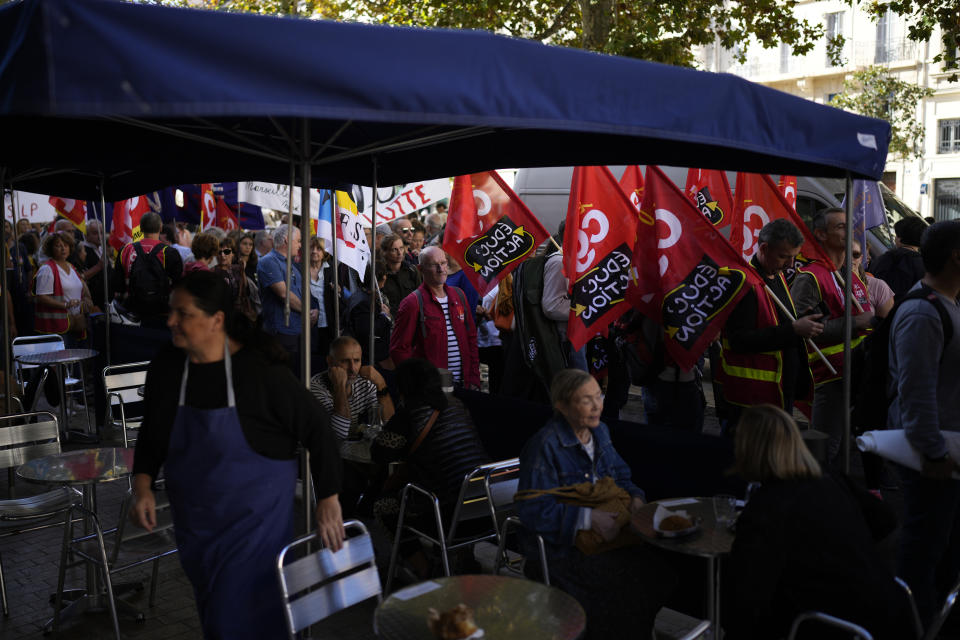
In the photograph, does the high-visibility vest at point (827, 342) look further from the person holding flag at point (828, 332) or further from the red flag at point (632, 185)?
the red flag at point (632, 185)

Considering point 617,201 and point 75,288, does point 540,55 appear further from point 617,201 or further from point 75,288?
point 75,288

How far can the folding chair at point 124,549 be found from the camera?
4.26 m

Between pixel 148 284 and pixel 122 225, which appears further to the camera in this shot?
pixel 122 225

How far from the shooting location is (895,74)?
36.3m

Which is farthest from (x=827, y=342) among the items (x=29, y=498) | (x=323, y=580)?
(x=29, y=498)

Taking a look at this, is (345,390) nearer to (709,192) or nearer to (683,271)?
Result: (683,271)

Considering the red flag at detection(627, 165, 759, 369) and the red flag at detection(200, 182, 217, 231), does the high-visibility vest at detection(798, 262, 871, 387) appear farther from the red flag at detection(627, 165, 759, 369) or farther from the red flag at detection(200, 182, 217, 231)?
the red flag at detection(200, 182, 217, 231)

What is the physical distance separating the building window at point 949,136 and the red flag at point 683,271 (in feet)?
106

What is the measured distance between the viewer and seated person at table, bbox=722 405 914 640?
295 centimetres

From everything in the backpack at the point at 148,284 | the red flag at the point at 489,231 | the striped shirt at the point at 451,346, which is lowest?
the striped shirt at the point at 451,346

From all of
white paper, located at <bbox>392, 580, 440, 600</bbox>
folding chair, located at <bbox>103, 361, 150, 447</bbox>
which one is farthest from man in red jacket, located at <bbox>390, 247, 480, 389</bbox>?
white paper, located at <bbox>392, 580, 440, 600</bbox>

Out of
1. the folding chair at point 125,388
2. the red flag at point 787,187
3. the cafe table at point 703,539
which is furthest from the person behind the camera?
the red flag at point 787,187

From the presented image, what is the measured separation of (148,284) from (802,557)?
7.77 m

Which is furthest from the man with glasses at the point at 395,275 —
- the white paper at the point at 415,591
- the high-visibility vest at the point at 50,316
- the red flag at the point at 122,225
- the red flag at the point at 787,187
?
the white paper at the point at 415,591
